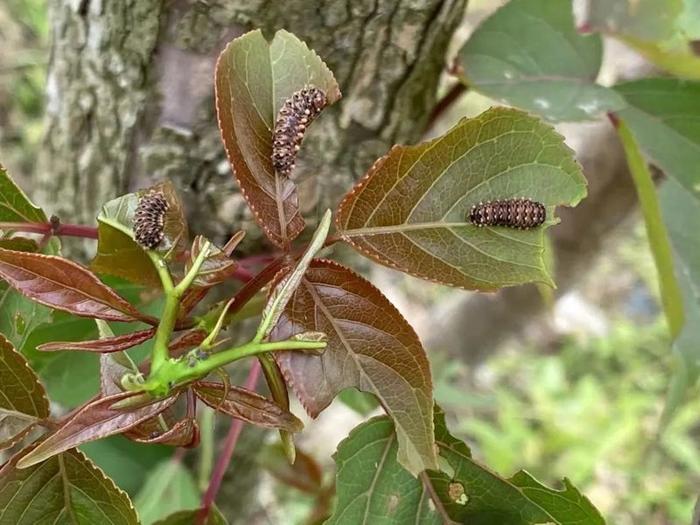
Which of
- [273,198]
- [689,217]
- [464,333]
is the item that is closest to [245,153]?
[273,198]

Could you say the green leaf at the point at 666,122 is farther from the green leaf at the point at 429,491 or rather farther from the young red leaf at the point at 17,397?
the young red leaf at the point at 17,397

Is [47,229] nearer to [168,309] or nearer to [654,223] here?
[168,309]

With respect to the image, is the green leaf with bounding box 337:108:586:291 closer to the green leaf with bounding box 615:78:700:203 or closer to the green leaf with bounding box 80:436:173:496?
the green leaf with bounding box 615:78:700:203

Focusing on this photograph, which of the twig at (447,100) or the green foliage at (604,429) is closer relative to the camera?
the twig at (447,100)

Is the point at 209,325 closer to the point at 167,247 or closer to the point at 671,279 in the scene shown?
the point at 167,247

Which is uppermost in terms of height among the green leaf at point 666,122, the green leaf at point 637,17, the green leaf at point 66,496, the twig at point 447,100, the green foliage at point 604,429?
the green leaf at point 637,17

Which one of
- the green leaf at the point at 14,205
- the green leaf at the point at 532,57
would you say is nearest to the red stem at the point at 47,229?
the green leaf at the point at 14,205

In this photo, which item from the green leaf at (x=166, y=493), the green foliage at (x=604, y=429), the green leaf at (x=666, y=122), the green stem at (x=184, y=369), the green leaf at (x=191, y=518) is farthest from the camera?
the green foliage at (x=604, y=429)
